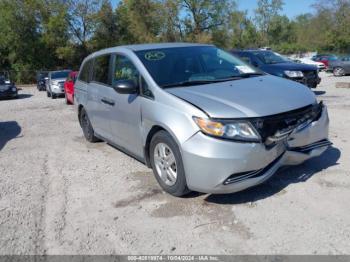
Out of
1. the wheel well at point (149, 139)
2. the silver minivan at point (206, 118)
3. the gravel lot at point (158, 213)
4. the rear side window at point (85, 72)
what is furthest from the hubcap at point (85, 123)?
the wheel well at point (149, 139)

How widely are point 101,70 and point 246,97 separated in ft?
9.58

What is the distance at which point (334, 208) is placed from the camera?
390 cm

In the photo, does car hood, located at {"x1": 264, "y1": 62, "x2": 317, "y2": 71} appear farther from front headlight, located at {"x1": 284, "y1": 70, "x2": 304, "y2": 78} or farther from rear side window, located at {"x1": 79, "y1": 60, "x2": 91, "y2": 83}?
rear side window, located at {"x1": 79, "y1": 60, "x2": 91, "y2": 83}

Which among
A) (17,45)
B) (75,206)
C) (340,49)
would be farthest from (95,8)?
(75,206)

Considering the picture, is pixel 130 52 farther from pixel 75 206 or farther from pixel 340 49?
pixel 340 49

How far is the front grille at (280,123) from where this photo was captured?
385cm

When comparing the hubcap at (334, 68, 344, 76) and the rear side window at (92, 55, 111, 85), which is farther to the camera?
the hubcap at (334, 68, 344, 76)

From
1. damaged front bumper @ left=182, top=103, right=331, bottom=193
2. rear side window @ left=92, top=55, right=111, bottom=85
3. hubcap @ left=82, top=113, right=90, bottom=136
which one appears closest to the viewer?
damaged front bumper @ left=182, top=103, right=331, bottom=193

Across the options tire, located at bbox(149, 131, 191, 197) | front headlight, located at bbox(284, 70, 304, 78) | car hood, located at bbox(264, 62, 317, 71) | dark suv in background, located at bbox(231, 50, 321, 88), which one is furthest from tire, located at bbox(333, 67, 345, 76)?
tire, located at bbox(149, 131, 191, 197)

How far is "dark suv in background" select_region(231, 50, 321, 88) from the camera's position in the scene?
39.2ft

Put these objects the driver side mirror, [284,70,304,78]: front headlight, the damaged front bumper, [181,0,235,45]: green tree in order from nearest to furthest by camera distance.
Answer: the damaged front bumper < the driver side mirror < [284,70,304,78]: front headlight < [181,0,235,45]: green tree

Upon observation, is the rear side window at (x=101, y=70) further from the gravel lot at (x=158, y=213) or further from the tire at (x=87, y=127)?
the gravel lot at (x=158, y=213)

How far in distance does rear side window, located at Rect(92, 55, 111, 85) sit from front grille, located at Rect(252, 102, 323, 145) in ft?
9.11

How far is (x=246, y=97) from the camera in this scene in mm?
4133
